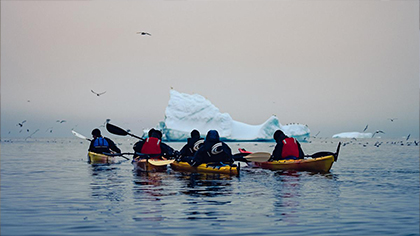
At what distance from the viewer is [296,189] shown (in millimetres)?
10547

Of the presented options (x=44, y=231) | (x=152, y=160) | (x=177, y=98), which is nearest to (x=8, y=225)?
(x=44, y=231)

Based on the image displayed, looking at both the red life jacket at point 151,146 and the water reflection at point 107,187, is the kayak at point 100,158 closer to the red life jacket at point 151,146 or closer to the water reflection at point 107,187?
the red life jacket at point 151,146

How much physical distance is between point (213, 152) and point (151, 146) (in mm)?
3369

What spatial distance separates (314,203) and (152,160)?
7766mm

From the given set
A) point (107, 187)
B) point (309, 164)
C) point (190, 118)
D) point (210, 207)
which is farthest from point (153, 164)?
point (190, 118)

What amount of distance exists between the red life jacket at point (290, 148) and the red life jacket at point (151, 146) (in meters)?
4.38

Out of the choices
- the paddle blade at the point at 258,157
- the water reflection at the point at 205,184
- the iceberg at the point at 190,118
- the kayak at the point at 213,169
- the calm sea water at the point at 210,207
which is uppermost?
the iceberg at the point at 190,118

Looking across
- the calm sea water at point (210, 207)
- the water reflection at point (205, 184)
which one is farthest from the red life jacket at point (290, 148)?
the water reflection at point (205, 184)

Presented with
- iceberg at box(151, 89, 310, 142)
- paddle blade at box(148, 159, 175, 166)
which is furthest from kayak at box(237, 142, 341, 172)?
iceberg at box(151, 89, 310, 142)

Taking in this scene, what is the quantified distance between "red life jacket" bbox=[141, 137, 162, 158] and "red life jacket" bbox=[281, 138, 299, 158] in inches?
173

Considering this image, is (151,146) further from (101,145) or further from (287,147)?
(101,145)

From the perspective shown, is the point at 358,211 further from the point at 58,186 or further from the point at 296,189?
the point at 58,186

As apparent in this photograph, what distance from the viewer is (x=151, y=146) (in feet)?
51.2

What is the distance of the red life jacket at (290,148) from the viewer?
1491cm
